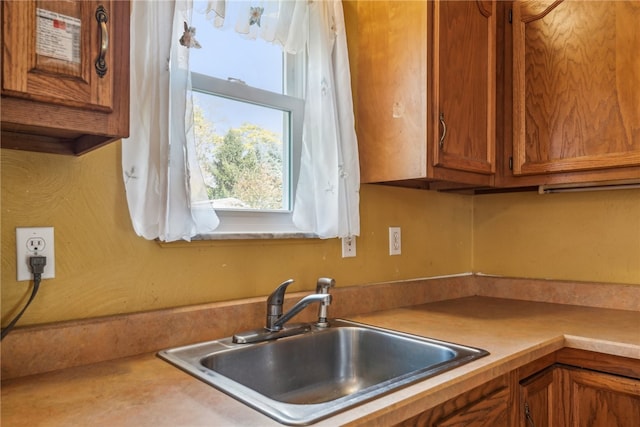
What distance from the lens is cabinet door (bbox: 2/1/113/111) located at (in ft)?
2.22

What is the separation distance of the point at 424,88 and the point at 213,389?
3.65 feet

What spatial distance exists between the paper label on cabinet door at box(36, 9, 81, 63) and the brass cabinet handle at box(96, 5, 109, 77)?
0.03 metres

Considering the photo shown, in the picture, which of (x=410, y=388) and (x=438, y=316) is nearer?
(x=410, y=388)

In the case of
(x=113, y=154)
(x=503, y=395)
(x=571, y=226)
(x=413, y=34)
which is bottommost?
(x=503, y=395)

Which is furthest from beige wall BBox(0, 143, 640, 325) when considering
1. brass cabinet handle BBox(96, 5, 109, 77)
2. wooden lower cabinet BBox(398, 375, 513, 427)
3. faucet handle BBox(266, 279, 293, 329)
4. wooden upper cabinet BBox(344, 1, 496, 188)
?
wooden lower cabinet BBox(398, 375, 513, 427)

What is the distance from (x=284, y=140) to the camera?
154cm

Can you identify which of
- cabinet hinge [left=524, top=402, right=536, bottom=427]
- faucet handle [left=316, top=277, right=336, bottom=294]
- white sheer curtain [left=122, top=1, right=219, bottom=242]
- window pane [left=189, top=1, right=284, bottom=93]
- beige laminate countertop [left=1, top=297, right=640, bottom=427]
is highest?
window pane [left=189, top=1, right=284, bottom=93]

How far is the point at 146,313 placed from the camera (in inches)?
43.6

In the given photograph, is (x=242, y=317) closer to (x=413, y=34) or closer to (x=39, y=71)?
(x=39, y=71)

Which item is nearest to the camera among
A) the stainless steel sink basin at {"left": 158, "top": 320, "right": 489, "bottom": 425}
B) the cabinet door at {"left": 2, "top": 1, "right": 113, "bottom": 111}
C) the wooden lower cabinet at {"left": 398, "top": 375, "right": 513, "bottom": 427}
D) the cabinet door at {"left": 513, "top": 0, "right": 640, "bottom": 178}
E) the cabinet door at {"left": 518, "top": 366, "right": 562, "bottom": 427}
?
the cabinet door at {"left": 2, "top": 1, "right": 113, "bottom": 111}

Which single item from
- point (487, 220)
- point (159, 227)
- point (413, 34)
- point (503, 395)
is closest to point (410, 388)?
point (503, 395)

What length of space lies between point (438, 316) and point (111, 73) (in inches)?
49.3

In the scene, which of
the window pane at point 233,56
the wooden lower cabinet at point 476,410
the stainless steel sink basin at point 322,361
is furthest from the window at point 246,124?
the wooden lower cabinet at point 476,410

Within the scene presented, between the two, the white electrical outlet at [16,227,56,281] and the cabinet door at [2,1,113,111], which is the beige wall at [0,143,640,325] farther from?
the cabinet door at [2,1,113,111]
